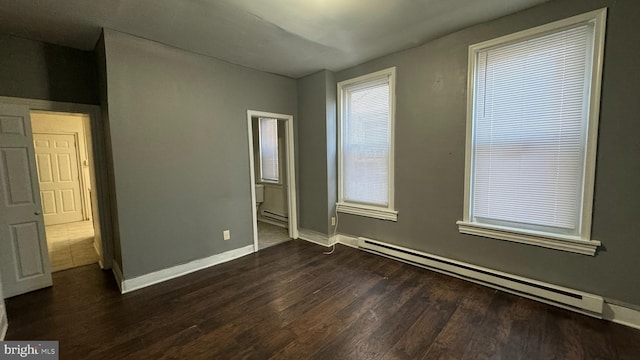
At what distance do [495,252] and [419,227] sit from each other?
0.80 metres

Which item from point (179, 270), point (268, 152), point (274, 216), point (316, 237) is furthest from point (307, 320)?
point (268, 152)

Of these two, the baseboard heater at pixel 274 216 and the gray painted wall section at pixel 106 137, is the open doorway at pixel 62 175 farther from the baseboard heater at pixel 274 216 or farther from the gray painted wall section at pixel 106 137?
the baseboard heater at pixel 274 216

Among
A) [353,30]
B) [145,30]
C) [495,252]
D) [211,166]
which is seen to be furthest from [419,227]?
[145,30]

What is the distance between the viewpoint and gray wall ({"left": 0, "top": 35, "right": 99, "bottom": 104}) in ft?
8.29

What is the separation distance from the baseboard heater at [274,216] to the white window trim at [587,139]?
3.34 m

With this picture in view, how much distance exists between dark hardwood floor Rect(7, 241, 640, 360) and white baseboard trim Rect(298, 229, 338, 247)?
0.91 metres

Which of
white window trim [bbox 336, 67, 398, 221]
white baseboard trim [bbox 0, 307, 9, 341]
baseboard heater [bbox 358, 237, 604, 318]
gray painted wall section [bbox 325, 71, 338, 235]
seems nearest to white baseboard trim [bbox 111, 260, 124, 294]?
white baseboard trim [bbox 0, 307, 9, 341]

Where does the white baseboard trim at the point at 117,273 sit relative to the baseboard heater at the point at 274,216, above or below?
below

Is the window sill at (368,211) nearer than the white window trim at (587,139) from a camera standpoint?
No

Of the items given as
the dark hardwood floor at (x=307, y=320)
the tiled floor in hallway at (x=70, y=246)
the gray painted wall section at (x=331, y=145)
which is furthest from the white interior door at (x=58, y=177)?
the gray painted wall section at (x=331, y=145)

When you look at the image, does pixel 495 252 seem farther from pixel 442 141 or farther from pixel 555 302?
pixel 442 141

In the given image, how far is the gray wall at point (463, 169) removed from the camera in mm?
1947

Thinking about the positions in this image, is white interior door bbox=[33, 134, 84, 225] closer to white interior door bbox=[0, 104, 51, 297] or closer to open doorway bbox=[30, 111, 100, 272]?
open doorway bbox=[30, 111, 100, 272]

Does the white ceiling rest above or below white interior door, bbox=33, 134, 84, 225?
above
